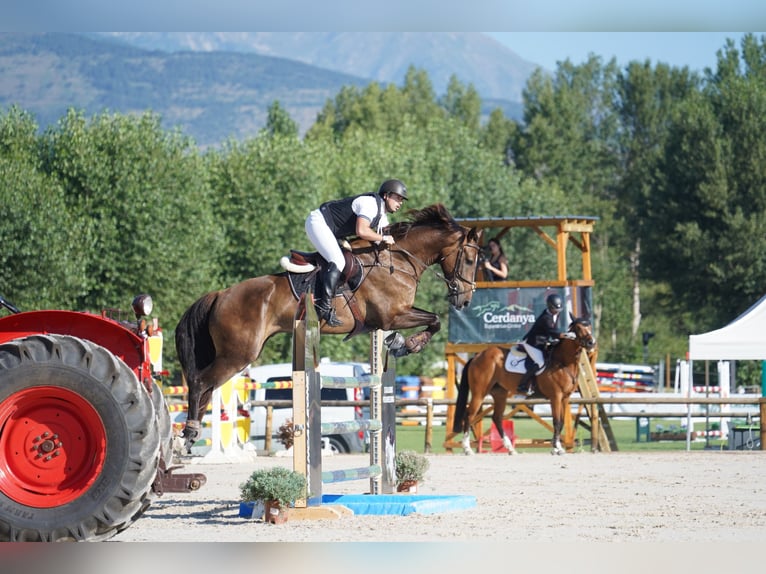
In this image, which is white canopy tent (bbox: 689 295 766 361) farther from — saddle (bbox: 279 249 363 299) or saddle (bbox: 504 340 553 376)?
saddle (bbox: 279 249 363 299)

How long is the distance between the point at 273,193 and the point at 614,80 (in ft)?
116

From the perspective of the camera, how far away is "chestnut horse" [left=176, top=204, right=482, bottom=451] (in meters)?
10.9

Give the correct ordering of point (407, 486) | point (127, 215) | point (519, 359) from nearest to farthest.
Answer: point (407, 486)
point (519, 359)
point (127, 215)

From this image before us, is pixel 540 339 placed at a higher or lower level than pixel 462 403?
higher

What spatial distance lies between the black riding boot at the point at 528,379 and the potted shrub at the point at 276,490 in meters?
9.82

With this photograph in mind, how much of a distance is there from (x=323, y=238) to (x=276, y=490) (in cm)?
260

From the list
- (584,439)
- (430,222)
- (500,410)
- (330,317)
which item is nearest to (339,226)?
(330,317)

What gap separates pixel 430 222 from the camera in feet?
38.7

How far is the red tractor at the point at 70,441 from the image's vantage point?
675 cm

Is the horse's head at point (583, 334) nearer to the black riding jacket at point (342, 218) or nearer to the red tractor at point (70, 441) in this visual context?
the black riding jacket at point (342, 218)

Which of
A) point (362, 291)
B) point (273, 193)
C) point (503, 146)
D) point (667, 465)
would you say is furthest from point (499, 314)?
point (503, 146)

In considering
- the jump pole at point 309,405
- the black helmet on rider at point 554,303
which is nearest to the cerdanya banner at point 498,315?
the black helmet on rider at point 554,303

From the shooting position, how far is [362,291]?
11.0 metres

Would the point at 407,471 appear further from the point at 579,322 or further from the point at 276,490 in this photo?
the point at 579,322
